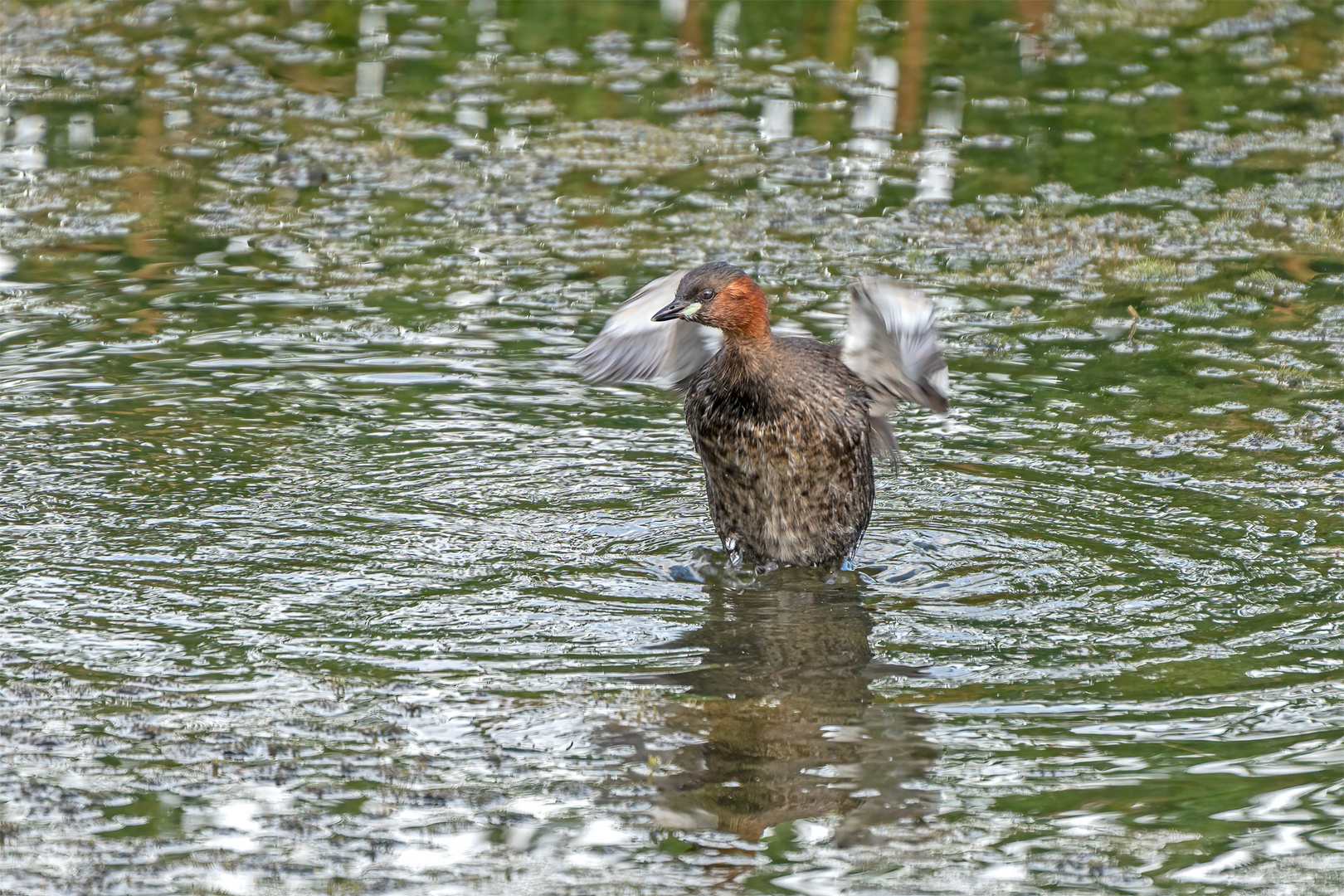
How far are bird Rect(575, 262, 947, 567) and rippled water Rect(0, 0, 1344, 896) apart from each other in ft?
0.66

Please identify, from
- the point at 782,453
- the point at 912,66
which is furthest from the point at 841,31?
the point at 782,453

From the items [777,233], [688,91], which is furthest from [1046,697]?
[688,91]

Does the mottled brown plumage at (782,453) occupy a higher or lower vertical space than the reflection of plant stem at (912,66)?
lower

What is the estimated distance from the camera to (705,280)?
7.10 m

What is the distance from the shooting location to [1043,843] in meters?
4.84

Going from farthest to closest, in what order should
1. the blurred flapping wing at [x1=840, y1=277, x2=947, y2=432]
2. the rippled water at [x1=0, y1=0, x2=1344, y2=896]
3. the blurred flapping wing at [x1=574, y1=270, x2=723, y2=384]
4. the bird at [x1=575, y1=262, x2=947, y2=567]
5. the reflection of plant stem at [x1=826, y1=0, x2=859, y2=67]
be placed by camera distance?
1. the reflection of plant stem at [x1=826, y1=0, x2=859, y2=67]
2. the blurred flapping wing at [x1=574, y1=270, x2=723, y2=384]
3. the bird at [x1=575, y1=262, x2=947, y2=567]
4. the blurred flapping wing at [x1=840, y1=277, x2=947, y2=432]
5. the rippled water at [x1=0, y1=0, x2=1344, y2=896]

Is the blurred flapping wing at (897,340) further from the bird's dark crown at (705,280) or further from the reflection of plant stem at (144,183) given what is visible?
the reflection of plant stem at (144,183)

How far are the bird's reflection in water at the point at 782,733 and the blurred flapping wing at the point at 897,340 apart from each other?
920 millimetres

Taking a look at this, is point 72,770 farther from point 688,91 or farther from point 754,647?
point 688,91

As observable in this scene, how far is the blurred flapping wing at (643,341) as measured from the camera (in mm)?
7527

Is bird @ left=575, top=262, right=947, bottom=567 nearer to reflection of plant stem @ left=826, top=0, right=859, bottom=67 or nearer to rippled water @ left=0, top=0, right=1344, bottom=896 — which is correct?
rippled water @ left=0, top=0, right=1344, bottom=896

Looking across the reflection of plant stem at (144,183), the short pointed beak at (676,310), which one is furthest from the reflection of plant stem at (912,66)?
the short pointed beak at (676,310)

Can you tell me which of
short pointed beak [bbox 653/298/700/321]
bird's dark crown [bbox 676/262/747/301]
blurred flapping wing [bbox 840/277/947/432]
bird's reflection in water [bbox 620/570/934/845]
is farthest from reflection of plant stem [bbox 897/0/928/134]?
bird's reflection in water [bbox 620/570/934/845]

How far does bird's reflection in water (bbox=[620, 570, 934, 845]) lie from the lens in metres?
5.09
